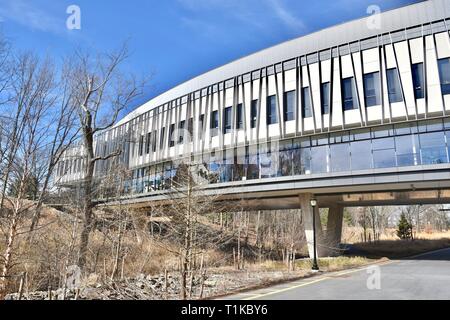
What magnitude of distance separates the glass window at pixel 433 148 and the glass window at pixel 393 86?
9.64 feet

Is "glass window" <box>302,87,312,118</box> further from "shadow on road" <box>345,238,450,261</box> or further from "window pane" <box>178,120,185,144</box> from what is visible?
"shadow on road" <box>345,238,450,261</box>

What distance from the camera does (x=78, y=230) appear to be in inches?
716

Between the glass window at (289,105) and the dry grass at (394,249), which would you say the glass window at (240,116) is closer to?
the glass window at (289,105)

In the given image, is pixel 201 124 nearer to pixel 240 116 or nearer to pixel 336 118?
pixel 240 116

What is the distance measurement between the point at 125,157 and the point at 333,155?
83.2 feet

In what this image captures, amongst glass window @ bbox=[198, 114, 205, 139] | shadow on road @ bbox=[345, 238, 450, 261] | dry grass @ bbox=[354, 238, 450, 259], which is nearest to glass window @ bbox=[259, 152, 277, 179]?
glass window @ bbox=[198, 114, 205, 139]

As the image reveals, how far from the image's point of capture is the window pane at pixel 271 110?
25.5 metres

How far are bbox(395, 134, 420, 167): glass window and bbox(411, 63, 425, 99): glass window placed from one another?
2.62m

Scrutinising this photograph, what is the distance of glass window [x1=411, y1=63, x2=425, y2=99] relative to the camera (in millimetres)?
20281

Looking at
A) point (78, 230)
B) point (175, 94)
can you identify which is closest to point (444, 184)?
point (78, 230)
